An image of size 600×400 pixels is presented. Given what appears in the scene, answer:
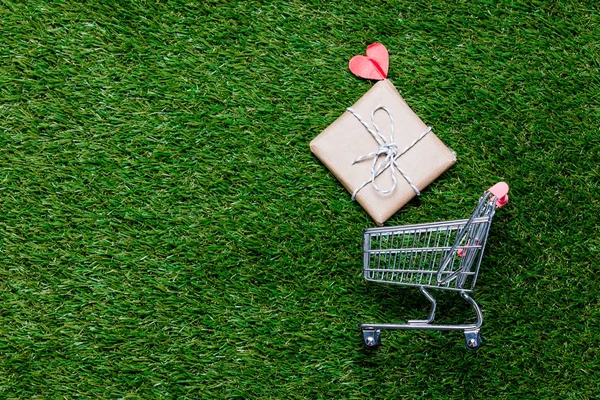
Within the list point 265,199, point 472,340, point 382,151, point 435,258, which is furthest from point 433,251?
point 265,199

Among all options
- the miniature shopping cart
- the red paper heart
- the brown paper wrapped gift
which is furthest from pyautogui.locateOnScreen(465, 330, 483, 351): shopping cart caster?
the red paper heart

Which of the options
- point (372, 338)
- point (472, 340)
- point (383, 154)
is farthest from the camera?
point (383, 154)

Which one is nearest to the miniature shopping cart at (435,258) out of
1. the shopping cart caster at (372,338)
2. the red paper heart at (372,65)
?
the shopping cart caster at (372,338)

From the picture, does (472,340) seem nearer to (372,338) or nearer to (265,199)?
(372,338)

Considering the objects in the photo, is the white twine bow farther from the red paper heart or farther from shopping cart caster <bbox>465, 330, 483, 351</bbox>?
shopping cart caster <bbox>465, 330, 483, 351</bbox>

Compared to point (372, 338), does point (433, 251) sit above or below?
above

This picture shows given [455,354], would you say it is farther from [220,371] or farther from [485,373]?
[220,371]

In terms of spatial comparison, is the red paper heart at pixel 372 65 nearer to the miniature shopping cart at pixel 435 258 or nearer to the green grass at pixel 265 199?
the green grass at pixel 265 199
